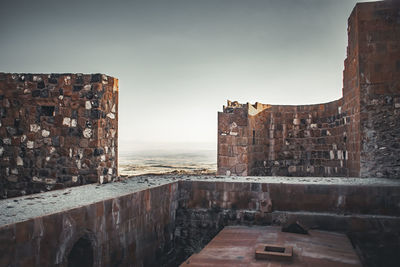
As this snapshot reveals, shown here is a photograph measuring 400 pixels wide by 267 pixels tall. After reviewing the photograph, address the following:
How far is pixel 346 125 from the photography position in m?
7.95

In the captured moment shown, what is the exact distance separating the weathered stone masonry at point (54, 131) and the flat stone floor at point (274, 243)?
252cm

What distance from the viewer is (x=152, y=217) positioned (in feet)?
17.1

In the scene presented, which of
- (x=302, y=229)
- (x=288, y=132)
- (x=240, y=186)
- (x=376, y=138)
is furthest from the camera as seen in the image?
(x=288, y=132)

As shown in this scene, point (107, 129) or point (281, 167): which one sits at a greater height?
point (107, 129)

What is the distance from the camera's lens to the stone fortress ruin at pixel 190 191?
13.1ft

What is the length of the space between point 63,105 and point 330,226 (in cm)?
479

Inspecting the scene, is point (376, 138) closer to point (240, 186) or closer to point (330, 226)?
point (330, 226)

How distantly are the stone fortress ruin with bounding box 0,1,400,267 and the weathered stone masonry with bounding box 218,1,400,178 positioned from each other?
26 millimetres

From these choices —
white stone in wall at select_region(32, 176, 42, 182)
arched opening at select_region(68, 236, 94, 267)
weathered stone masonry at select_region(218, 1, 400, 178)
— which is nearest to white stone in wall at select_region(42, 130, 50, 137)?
white stone in wall at select_region(32, 176, 42, 182)

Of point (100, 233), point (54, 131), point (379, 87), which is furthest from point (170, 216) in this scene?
point (379, 87)

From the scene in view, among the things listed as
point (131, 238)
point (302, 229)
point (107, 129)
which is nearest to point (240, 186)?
point (302, 229)

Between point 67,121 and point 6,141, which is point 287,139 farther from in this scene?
point 6,141

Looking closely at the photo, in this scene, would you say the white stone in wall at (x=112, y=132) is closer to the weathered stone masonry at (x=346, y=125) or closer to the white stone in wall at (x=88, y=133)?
the white stone in wall at (x=88, y=133)

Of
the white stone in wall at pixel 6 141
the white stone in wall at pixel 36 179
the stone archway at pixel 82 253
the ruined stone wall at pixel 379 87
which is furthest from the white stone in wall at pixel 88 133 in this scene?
the ruined stone wall at pixel 379 87
